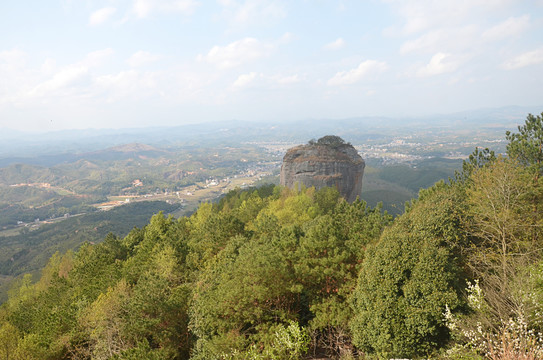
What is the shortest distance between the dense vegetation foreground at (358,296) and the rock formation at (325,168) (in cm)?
3405

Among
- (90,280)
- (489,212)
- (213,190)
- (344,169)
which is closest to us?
(489,212)

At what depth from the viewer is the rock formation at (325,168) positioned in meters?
57.3

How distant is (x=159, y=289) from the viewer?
1900 cm

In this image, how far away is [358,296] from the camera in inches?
558

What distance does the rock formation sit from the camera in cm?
5728

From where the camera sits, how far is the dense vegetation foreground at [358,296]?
11914mm

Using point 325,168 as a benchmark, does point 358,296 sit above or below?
below

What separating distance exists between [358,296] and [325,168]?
44.4 metres

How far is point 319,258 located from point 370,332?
530 centimetres

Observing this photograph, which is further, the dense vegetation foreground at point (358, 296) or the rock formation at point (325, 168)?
the rock formation at point (325, 168)

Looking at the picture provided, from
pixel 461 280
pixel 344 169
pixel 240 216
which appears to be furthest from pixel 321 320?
pixel 344 169

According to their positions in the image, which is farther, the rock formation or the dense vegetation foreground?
the rock formation

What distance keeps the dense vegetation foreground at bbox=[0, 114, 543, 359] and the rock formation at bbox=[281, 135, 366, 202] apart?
34.1 meters

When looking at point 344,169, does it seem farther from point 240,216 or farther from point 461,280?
point 461,280
